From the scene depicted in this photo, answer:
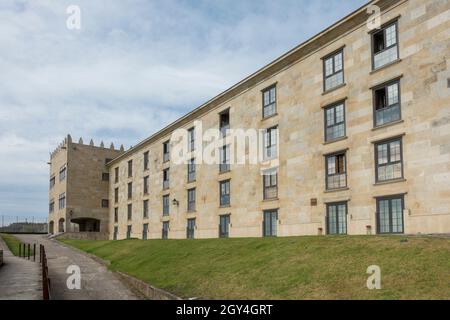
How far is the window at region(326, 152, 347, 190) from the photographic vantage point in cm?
2644

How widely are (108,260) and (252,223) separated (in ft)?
32.9

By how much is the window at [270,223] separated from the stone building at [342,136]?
7cm

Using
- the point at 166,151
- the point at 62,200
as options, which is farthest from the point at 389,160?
the point at 62,200

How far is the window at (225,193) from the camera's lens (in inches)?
1451

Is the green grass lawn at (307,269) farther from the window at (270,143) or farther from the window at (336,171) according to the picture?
the window at (270,143)

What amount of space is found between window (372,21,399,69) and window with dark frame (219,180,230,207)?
15729 mm

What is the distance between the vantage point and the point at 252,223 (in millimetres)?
33406

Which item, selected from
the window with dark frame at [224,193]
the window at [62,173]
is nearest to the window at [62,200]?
the window at [62,173]

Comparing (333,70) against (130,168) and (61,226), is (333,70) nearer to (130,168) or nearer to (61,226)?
(130,168)

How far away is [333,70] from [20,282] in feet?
64.7

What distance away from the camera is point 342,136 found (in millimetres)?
26609
